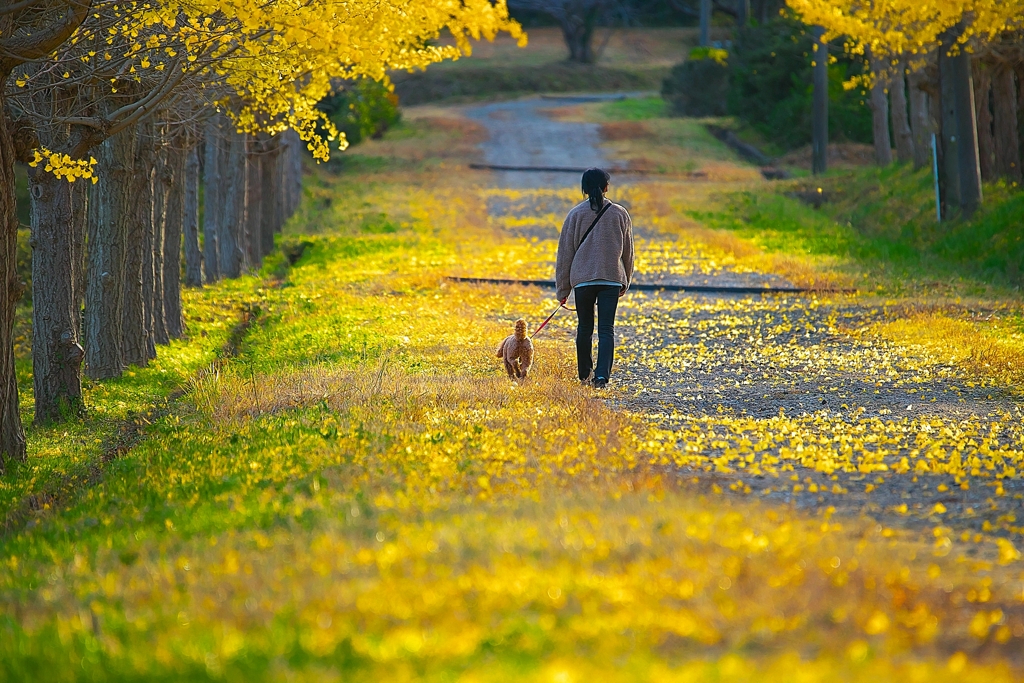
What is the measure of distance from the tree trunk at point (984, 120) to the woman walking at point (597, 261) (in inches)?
613

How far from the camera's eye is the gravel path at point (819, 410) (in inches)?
275

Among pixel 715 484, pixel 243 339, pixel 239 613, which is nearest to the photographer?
pixel 239 613

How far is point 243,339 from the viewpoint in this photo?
1594 cm

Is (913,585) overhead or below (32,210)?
below

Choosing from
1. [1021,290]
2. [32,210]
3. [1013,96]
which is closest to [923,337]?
[1021,290]

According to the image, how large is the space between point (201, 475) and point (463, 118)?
44.8m

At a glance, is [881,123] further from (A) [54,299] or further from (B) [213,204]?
(A) [54,299]

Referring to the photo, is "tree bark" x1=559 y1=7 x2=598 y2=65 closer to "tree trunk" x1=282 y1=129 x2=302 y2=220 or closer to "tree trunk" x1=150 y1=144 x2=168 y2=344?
"tree trunk" x1=282 y1=129 x2=302 y2=220

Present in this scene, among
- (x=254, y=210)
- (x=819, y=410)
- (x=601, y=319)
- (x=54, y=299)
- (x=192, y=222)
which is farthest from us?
(x=254, y=210)

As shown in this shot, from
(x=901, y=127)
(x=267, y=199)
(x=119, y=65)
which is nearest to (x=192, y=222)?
(x=267, y=199)

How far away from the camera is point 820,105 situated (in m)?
34.3

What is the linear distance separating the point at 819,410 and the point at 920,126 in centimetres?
2094

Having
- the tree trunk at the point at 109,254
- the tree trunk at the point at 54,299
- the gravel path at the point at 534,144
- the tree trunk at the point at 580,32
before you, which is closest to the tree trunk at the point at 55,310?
the tree trunk at the point at 54,299

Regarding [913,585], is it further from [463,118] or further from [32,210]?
[463,118]
